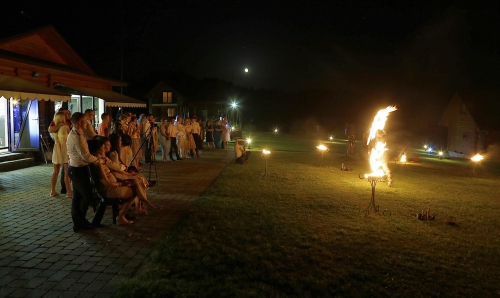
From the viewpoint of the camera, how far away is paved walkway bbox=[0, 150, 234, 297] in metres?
4.29

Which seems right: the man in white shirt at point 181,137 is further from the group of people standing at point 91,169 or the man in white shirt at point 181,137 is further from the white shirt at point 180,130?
the group of people standing at point 91,169

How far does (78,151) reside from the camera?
6047mm

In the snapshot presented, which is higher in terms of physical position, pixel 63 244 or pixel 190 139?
pixel 190 139

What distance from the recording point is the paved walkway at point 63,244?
14.1 ft

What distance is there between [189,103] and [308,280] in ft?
188

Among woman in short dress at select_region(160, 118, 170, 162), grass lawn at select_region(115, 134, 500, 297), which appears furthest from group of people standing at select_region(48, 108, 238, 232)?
woman in short dress at select_region(160, 118, 170, 162)

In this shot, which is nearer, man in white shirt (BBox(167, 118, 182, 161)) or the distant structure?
man in white shirt (BBox(167, 118, 182, 161))

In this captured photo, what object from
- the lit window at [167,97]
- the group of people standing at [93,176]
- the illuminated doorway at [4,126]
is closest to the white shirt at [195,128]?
the illuminated doorway at [4,126]

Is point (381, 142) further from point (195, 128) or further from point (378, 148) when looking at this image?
point (195, 128)

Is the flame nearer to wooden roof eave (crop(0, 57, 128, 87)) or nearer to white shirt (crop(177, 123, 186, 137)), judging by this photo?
white shirt (crop(177, 123, 186, 137))

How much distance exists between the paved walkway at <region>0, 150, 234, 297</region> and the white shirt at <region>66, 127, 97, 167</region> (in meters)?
1.16

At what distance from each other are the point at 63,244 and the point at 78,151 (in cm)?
148

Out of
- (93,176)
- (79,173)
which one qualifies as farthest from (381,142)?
(79,173)

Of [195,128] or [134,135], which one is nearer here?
[134,135]
